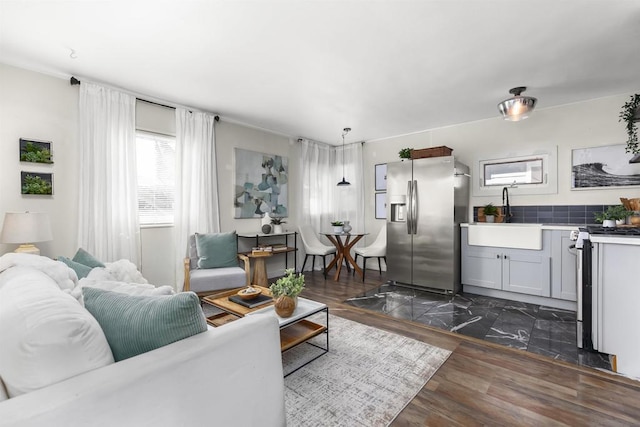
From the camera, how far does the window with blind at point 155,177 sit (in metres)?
3.59

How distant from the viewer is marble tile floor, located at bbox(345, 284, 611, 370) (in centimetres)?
246

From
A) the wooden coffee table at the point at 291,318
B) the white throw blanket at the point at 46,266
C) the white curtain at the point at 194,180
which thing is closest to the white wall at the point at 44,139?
the white curtain at the point at 194,180

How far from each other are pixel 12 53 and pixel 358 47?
3.07 metres

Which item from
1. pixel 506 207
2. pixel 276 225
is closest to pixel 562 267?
pixel 506 207

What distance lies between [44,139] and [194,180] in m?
1.50

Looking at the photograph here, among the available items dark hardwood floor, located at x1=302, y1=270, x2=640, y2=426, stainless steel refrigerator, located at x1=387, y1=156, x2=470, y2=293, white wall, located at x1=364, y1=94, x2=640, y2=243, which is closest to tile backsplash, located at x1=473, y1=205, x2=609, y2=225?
white wall, located at x1=364, y1=94, x2=640, y2=243

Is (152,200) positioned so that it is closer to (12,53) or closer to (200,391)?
(12,53)

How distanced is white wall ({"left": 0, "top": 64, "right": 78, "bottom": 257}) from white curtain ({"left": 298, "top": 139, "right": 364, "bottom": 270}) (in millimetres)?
3362

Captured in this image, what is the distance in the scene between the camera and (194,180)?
3.93 metres

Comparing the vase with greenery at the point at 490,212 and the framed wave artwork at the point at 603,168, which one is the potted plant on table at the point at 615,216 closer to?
the framed wave artwork at the point at 603,168

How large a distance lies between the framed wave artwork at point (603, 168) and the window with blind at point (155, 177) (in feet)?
17.3

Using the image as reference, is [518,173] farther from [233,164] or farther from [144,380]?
[144,380]

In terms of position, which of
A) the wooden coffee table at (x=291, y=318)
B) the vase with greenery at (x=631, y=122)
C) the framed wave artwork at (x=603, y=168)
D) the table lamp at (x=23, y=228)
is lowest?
the wooden coffee table at (x=291, y=318)

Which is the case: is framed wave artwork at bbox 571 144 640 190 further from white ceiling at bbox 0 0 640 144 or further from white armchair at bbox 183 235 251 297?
white armchair at bbox 183 235 251 297
